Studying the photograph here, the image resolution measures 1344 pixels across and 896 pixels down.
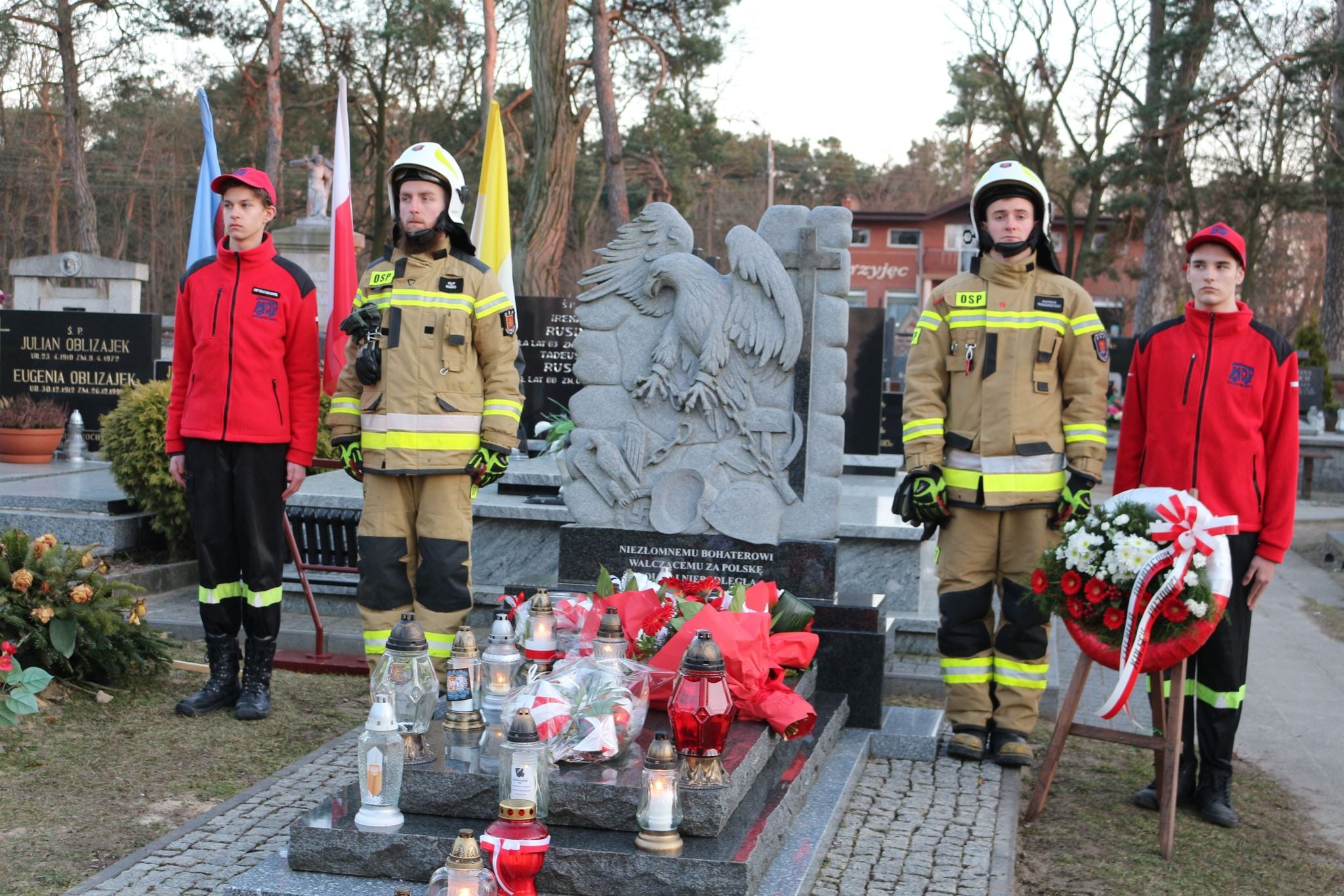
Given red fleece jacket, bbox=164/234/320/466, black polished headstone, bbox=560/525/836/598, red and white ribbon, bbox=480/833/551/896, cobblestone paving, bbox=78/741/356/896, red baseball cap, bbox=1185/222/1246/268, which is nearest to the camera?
red and white ribbon, bbox=480/833/551/896

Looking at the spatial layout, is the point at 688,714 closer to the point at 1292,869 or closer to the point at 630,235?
the point at 1292,869

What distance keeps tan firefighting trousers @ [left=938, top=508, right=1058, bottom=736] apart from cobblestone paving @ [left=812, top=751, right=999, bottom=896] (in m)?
0.26

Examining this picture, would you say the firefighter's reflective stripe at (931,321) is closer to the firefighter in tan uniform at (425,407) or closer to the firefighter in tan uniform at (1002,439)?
the firefighter in tan uniform at (1002,439)

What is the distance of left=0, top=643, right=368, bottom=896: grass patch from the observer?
400 cm

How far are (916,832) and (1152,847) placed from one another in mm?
841

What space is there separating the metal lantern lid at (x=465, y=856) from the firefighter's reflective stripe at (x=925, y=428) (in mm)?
2580

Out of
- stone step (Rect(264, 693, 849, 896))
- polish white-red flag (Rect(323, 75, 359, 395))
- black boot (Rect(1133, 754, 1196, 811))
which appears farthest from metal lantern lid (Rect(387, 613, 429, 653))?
polish white-red flag (Rect(323, 75, 359, 395))

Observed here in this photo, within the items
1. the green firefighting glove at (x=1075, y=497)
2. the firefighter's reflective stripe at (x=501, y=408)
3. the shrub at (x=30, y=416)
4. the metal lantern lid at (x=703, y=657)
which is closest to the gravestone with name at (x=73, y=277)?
the shrub at (x=30, y=416)

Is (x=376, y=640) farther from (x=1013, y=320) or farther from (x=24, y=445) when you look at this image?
(x=24, y=445)

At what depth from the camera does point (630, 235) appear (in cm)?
581

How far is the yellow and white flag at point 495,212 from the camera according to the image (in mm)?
9391

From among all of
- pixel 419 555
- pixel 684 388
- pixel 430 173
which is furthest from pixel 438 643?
pixel 430 173

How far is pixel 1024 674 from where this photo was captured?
4.91m

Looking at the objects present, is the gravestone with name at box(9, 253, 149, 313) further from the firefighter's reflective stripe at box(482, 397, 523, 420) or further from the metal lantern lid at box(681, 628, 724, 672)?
the metal lantern lid at box(681, 628, 724, 672)
